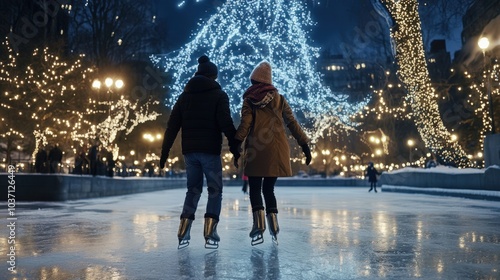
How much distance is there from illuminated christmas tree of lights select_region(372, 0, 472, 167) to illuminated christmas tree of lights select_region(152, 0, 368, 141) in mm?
4955

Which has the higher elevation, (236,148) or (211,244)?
(236,148)

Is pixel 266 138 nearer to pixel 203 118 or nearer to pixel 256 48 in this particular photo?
pixel 203 118

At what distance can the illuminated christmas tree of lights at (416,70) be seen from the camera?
1747 cm

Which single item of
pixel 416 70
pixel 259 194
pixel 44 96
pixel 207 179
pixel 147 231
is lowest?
pixel 147 231

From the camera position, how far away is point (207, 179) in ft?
17.2

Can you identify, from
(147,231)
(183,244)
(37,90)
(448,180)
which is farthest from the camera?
(37,90)

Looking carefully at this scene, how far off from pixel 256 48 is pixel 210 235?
18.8 meters

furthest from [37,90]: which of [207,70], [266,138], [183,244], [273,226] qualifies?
[273,226]

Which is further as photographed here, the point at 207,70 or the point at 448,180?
the point at 448,180

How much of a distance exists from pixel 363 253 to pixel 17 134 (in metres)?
26.2

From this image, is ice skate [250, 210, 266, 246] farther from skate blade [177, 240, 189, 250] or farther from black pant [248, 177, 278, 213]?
skate blade [177, 240, 189, 250]

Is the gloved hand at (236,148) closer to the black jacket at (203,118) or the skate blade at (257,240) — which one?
the black jacket at (203,118)

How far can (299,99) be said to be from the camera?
25.2 metres

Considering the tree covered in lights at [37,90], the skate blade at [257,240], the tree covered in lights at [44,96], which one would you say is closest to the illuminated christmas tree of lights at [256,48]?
the tree covered in lights at [44,96]
